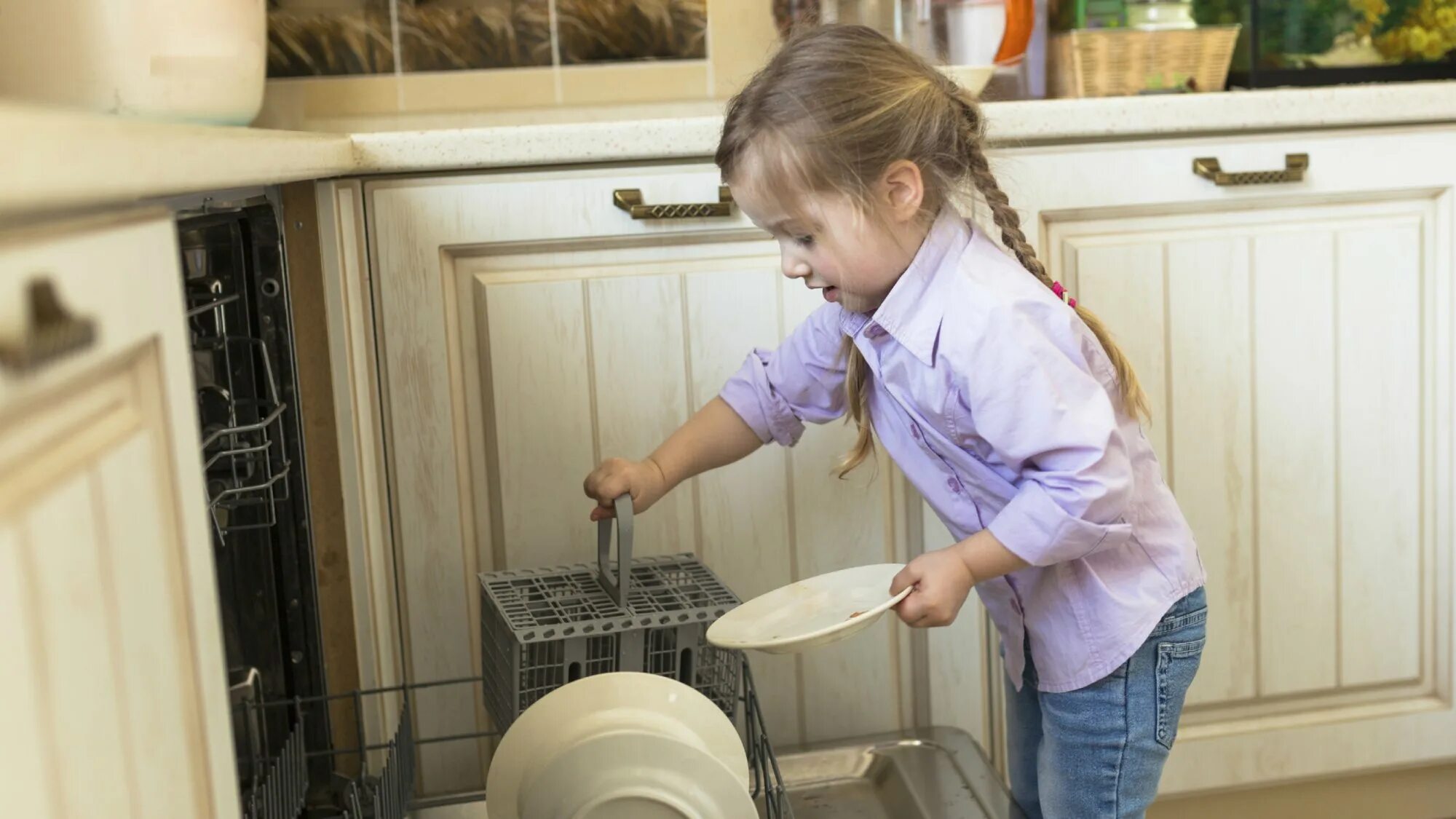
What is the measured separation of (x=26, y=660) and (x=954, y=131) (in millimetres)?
→ 778

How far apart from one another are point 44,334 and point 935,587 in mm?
685

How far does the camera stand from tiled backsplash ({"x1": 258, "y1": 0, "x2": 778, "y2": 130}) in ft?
5.65

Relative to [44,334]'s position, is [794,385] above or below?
below

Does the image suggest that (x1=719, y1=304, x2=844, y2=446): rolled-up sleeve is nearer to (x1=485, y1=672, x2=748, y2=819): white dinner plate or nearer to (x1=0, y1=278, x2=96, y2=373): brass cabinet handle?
(x1=485, y1=672, x2=748, y2=819): white dinner plate

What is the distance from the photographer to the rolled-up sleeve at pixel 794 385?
4.00 feet

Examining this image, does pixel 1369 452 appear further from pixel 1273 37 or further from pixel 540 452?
pixel 540 452

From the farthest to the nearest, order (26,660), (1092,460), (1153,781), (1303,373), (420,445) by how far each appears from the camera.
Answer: (1303,373) → (420,445) → (1153,781) → (1092,460) → (26,660)

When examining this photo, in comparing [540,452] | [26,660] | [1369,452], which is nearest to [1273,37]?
[1369,452]

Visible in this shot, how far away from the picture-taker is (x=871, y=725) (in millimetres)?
1458

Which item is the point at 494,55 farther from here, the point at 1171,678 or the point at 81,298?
the point at 81,298

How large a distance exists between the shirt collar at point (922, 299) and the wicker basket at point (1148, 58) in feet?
1.93

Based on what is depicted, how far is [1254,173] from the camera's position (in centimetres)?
138

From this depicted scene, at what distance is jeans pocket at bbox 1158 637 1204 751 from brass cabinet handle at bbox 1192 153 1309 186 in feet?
Result: 1.55

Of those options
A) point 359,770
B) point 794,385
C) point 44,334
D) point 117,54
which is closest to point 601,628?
point 794,385
